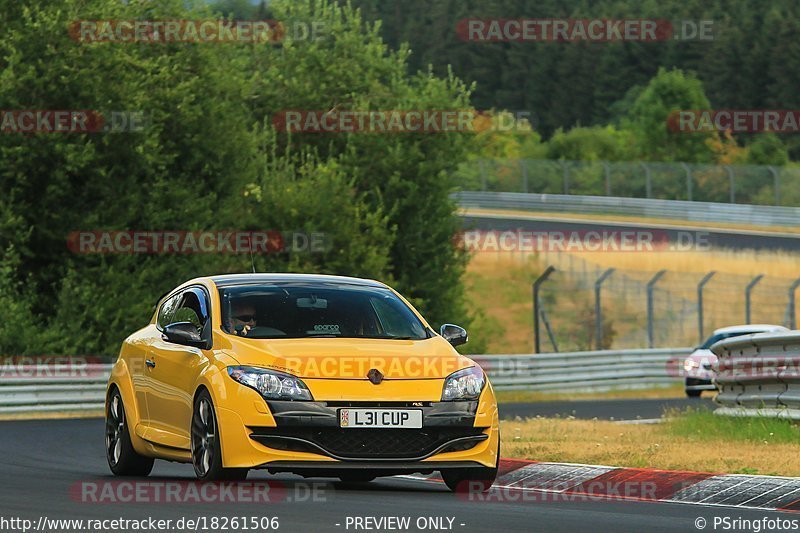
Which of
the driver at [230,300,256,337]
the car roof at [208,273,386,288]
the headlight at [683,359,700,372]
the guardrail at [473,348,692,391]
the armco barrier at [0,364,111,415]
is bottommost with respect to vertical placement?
the guardrail at [473,348,692,391]

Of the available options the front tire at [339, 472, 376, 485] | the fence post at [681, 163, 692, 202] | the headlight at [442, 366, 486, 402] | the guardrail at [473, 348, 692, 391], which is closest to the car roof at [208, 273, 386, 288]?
the headlight at [442, 366, 486, 402]

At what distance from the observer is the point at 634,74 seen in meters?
129

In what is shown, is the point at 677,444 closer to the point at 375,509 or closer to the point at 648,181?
the point at 375,509

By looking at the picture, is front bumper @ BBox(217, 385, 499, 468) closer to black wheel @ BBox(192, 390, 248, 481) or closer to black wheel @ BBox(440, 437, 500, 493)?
black wheel @ BBox(192, 390, 248, 481)

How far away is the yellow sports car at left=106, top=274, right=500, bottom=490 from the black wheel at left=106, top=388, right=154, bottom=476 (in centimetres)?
23

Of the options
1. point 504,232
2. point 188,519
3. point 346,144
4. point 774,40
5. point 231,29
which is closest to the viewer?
point 188,519

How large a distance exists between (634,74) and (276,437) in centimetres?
12054

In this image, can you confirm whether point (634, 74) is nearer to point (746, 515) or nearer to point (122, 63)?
point (122, 63)

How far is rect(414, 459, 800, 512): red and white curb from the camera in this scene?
10953 mm

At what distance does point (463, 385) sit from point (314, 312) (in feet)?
4.43

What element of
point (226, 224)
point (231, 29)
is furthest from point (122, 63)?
point (231, 29)

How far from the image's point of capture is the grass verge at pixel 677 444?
12930mm

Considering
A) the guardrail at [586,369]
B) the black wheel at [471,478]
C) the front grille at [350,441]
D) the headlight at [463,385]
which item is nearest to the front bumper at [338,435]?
the front grille at [350,441]

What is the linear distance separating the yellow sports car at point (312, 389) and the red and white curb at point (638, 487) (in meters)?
0.59
